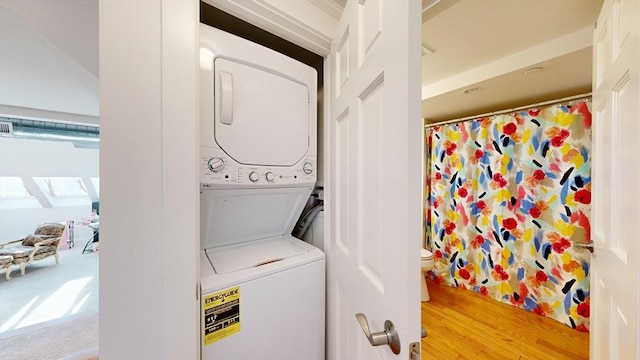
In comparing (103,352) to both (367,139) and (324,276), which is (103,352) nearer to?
(324,276)

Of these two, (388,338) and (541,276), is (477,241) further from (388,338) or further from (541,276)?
(388,338)

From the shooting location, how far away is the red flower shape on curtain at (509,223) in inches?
81.8

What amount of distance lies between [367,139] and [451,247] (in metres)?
2.47

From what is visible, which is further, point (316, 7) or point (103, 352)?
point (316, 7)

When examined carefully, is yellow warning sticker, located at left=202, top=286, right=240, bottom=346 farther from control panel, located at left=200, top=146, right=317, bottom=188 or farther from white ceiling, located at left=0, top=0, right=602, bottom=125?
white ceiling, located at left=0, top=0, right=602, bottom=125

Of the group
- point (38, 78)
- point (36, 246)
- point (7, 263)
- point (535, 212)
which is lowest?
point (7, 263)

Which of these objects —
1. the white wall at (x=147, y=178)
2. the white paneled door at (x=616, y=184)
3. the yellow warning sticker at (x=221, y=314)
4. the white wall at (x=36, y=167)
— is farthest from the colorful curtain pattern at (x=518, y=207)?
the white wall at (x=36, y=167)

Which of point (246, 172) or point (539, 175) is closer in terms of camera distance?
point (246, 172)

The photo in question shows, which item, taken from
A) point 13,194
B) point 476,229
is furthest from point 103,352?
point 13,194

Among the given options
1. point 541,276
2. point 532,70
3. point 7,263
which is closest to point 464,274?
point 541,276

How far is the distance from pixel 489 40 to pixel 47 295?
5651mm

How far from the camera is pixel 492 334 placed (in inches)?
68.5

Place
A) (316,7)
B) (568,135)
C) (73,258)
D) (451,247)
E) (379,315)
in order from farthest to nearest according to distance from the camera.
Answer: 1. (73,258)
2. (451,247)
3. (568,135)
4. (316,7)
5. (379,315)

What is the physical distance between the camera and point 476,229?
7.62 feet
